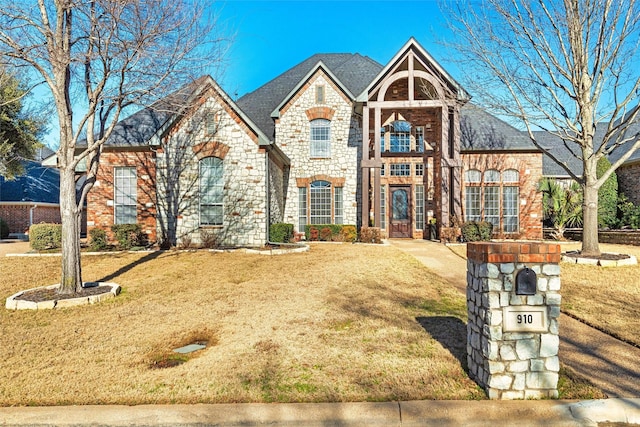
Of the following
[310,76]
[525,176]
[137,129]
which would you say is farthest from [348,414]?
[525,176]

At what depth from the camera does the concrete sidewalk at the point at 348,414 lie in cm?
335

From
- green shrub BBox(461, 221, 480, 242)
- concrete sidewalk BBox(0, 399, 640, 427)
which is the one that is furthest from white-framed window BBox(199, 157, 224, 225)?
concrete sidewalk BBox(0, 399, 640, 427)

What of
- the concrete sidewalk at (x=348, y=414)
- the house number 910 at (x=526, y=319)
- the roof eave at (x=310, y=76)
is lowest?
the concrete sidewalk at (x=348, y=414)

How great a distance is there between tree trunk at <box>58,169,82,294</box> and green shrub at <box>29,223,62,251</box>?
7288mm

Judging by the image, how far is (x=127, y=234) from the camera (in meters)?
13.8

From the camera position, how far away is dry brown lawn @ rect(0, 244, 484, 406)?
3.88 m

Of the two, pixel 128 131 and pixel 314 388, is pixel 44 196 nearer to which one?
pixel 128 131

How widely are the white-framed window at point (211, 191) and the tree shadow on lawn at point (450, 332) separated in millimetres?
10316

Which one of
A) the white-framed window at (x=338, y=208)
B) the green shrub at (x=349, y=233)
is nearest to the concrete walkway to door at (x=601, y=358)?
the green shrub at (x=349, y=233)

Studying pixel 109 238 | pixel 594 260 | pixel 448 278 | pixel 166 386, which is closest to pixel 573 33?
pixel 594 260

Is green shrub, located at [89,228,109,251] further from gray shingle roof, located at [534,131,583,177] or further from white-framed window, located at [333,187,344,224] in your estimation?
gray shingle roof, located at [534,131,583,177]

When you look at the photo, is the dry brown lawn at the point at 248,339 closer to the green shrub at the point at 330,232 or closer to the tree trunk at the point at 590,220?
the tree trunk at the point at 590,220

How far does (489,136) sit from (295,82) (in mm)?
11420

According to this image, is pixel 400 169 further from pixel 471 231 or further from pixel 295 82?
pixel 295 82
